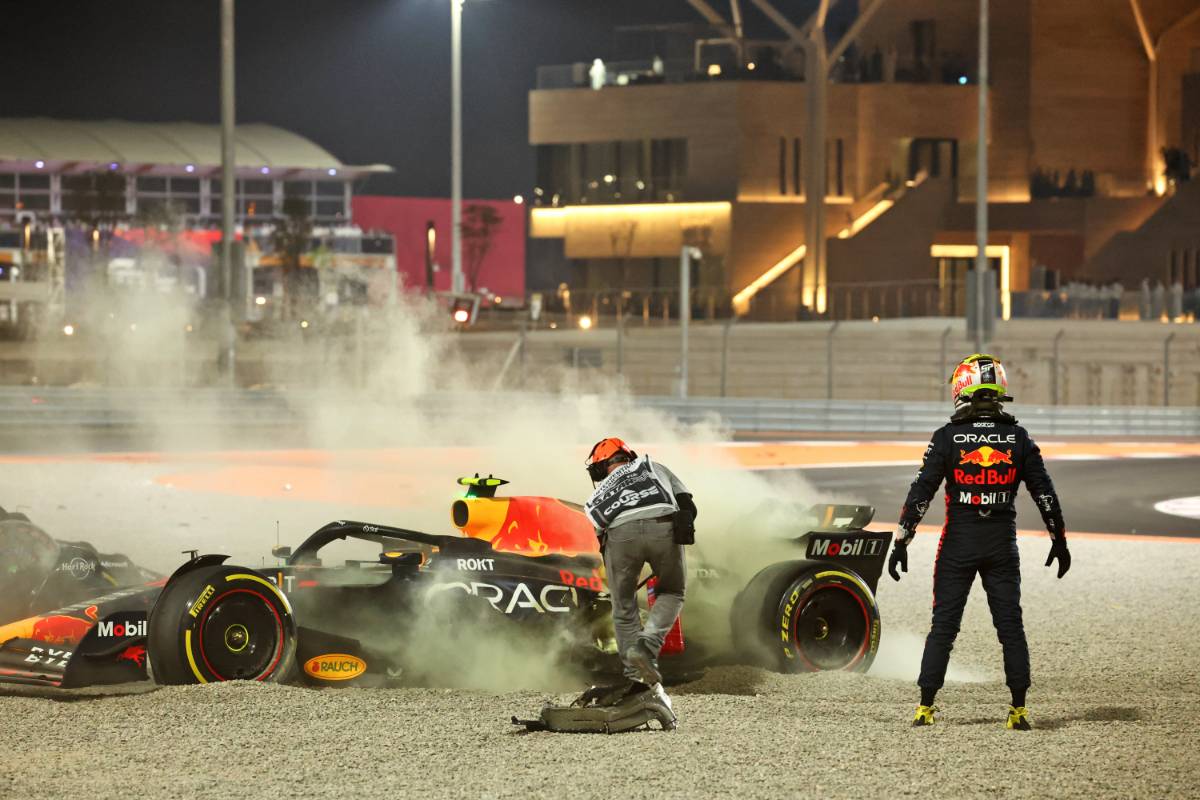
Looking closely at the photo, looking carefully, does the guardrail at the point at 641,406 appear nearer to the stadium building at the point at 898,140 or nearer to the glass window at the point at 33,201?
the stadium building at the point at 898,140

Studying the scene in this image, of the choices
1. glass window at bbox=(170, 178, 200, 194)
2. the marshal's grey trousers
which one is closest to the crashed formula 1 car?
the marshal's grey trousers

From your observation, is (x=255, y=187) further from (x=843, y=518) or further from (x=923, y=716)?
(x=923, y=716)

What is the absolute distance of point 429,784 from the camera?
22.9ft

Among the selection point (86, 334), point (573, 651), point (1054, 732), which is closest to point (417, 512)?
point (573, 651)

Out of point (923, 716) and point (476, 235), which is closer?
point (923, 716)

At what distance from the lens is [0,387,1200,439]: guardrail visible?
30234 mm

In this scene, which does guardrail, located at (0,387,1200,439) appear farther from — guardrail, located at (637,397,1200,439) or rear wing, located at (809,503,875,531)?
rear wing, located at (809,503,875,531)

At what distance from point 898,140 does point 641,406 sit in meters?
30.0

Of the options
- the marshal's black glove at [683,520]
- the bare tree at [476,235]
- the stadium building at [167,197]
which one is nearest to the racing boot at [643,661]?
the marshal's black glove at [683,520]

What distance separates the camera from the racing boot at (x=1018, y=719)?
26.2 ft

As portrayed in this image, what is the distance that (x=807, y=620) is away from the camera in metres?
9.72

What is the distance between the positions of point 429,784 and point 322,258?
74.2 metres

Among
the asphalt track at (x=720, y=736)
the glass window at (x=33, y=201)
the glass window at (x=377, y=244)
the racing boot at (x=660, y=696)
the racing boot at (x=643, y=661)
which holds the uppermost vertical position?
the glass window at (x=33, y=201)

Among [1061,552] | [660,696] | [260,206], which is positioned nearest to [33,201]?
[260,206]
